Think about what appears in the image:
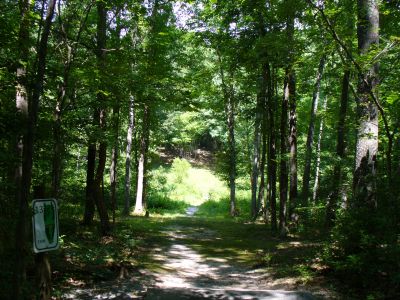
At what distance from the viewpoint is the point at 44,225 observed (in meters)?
4.23

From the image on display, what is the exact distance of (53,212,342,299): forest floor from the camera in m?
6.51

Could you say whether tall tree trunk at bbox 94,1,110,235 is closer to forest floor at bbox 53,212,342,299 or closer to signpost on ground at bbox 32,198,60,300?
forest floor at bbox 53,212,342,299

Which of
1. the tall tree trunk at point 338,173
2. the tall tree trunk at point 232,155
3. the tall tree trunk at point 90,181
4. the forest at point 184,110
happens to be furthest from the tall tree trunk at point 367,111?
the tall tree trunk at point 232,155

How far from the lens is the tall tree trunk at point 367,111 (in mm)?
7930

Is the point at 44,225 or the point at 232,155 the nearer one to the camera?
the point at 44,225

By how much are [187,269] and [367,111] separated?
19.1ft

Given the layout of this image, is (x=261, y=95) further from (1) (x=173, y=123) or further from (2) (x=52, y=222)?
→ (1) (x=173, y=123)

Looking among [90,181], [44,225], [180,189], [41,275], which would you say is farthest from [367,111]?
[180,189]

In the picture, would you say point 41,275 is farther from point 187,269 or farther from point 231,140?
point 231,140

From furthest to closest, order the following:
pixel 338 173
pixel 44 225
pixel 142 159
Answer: pixel 142 159
pixel 338 173
pixel 44 225

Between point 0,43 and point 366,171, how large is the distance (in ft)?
23.2

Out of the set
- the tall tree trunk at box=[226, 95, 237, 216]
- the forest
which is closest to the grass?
the tall tree trunk at box=[226, 95, 237, 216]

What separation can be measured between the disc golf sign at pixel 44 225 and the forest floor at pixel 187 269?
2100 mm

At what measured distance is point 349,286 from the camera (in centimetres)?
664
